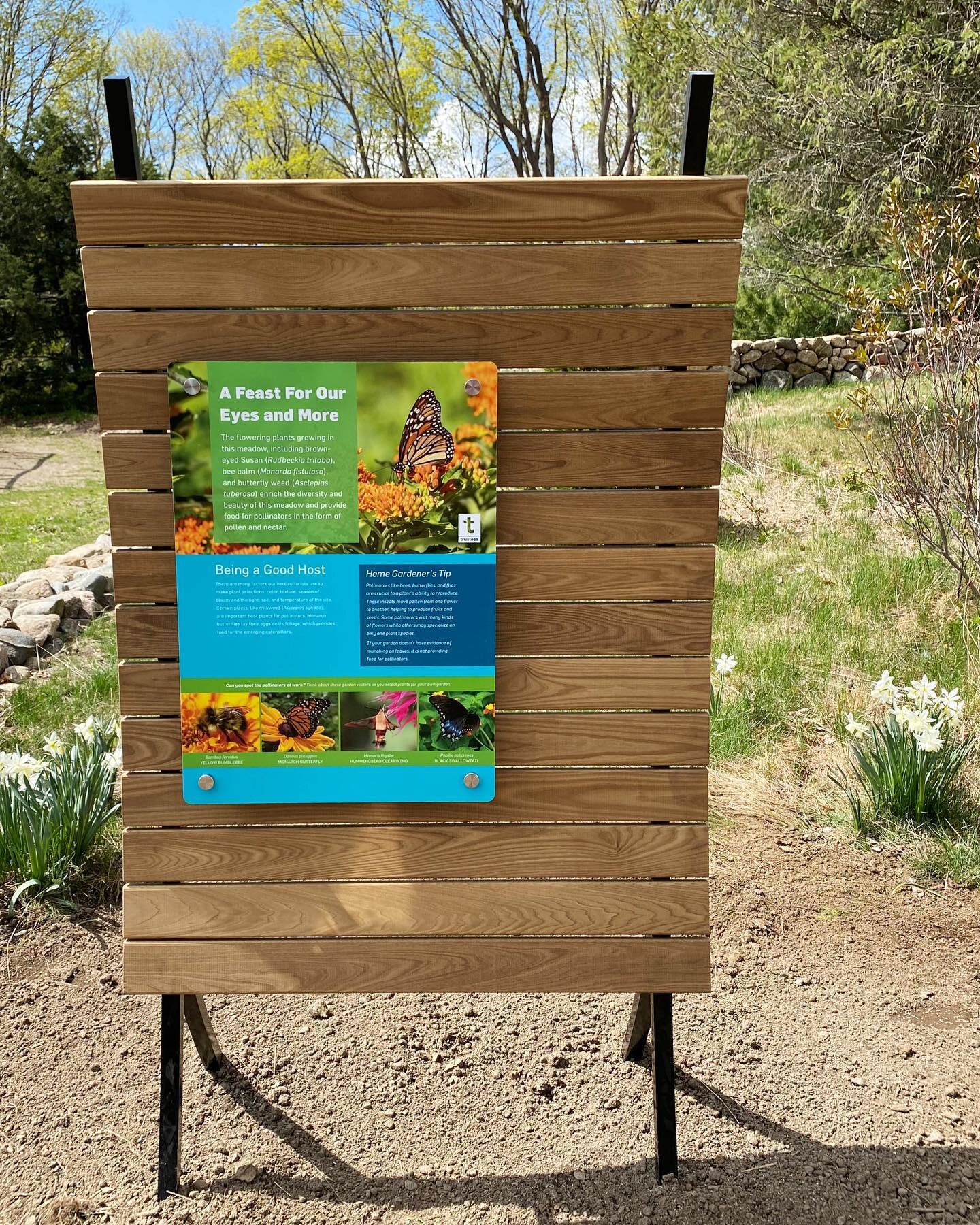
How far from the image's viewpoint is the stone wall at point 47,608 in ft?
16.1

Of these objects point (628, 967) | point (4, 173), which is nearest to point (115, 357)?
point (628, 967)

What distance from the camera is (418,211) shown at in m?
1.83

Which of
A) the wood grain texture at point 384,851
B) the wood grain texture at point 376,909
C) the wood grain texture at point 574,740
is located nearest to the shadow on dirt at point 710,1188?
the wood grain texture at point 376,909

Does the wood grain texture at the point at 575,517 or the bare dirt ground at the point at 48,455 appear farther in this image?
the bare dirt ground at the point at 48,455

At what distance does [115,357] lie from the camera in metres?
1.88

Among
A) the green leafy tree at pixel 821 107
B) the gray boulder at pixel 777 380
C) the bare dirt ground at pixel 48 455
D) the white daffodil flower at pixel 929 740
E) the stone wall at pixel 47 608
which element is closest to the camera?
the white daffodil flower at pixel 929 740

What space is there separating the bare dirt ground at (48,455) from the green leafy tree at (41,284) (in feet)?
4.16

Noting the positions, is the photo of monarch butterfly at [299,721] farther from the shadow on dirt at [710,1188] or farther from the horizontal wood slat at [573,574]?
the shadow on dirt at [710,1188]

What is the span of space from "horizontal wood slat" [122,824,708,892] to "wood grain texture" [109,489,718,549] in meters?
0.60

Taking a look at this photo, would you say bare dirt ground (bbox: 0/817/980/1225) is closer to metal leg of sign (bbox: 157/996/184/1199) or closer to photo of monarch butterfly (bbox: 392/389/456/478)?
metal leg of sign (bbox: 157/996/184/1199)

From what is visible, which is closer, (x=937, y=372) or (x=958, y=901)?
(x=958, y=901)

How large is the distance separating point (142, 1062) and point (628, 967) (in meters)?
1.32

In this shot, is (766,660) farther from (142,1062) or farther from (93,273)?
(93,273)

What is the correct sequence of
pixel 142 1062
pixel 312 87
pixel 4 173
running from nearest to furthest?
pixel 142 1062 → pixel 4 173 → pixel 312 87
